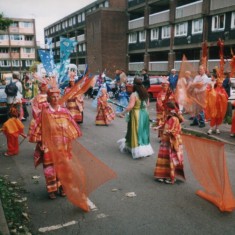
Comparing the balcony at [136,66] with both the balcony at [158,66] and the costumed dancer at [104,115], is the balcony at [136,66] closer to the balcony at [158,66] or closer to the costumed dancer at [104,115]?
the balcony at [158,66]

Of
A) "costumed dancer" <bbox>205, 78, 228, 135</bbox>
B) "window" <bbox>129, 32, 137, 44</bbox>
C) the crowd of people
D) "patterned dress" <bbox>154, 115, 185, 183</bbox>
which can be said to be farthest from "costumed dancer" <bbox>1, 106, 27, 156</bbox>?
"window" <bbox>129, 32, 137, 44</bbox>

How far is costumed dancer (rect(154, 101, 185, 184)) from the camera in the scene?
5801mm

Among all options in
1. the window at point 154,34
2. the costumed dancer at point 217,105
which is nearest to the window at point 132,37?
the window at point 154,34

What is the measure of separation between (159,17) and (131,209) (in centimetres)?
3122

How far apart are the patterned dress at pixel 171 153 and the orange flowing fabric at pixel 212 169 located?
25.2 inches

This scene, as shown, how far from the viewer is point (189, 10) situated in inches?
1121

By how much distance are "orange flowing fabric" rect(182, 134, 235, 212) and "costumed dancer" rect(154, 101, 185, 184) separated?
0.64 metres

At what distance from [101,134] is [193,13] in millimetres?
21604

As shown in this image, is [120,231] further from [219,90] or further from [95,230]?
[219,90]

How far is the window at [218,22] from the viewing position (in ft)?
82.1

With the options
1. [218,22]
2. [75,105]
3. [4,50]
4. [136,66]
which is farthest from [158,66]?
[4,50]

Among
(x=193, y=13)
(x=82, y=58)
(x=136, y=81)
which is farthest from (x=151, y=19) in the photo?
(x=136, y=81)

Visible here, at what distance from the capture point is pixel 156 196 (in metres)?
5.31

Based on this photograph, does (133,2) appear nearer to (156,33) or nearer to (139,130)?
(156,33)
